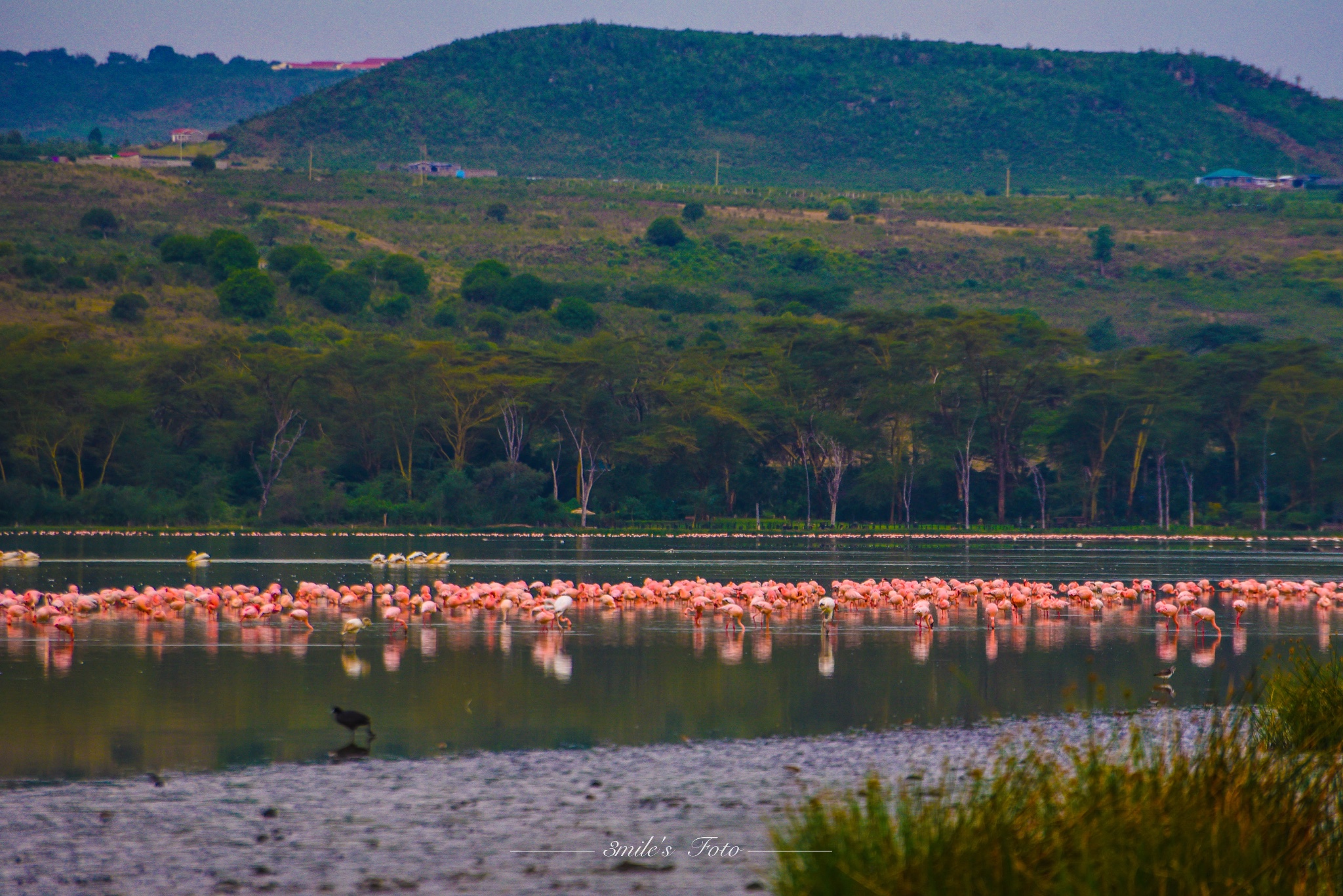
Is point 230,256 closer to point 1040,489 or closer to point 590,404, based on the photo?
point 590,404

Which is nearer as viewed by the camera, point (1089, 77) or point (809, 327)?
point (809, 327)

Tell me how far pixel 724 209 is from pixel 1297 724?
12344cm

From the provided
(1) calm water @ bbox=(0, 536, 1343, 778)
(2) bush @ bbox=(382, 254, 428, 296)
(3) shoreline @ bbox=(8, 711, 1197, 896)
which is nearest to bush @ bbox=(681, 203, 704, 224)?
(2) bush @ bbox=(382, 254, 428, 296)

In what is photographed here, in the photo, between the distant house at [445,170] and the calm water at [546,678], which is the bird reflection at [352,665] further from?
the distant house at [445,170]

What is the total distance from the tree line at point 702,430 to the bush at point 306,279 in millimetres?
21032

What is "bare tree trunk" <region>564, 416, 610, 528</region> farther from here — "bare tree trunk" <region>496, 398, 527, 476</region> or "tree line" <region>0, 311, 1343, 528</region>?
"bare tree trunk" <region>496, 398, 527, 476</region>

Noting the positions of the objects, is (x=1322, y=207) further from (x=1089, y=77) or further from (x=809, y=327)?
(x=809, y=327)

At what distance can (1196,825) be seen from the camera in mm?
6238

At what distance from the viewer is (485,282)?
319 feet

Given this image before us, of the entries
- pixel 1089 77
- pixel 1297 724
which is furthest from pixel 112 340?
pixel 1089 77

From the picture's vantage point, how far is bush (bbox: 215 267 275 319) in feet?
289

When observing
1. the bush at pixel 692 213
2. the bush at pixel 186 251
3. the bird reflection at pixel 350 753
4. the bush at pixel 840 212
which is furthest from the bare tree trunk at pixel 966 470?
the bush at pixel 840 212

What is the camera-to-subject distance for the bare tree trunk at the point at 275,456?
66625mm

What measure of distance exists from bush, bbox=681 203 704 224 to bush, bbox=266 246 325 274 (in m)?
37.6
